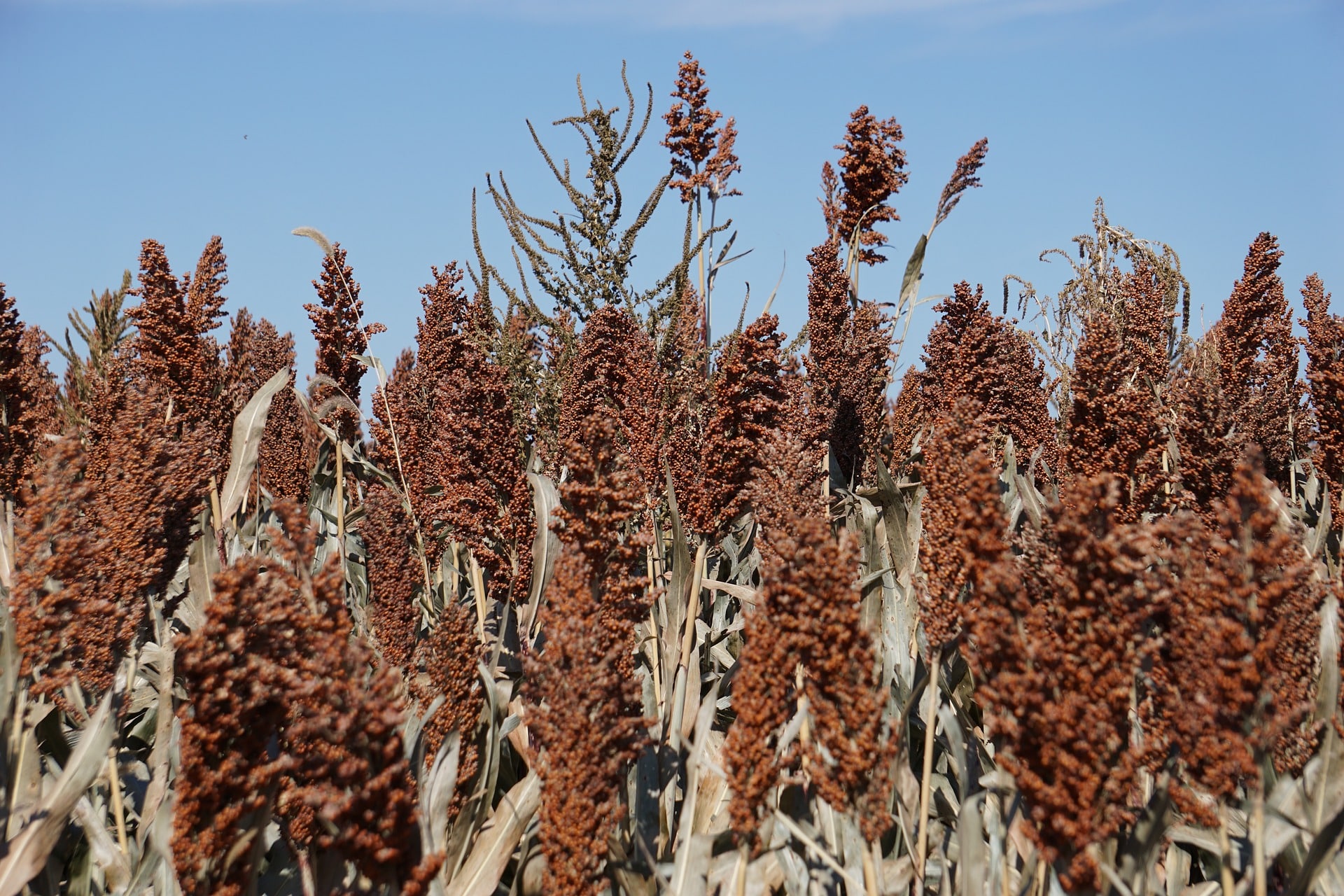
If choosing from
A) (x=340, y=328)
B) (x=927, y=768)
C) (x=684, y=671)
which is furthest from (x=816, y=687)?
(x=340, y=328)

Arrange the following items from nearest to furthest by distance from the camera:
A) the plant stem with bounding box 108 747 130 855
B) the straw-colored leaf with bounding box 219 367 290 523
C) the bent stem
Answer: the bent stem < the plant stem with bounding box 108 747 130 855 < the straw-colored leaf with bounding box 219 367 290 523

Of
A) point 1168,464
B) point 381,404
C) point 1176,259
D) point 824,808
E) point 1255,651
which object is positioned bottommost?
point 824,808

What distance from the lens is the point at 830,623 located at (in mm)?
2094

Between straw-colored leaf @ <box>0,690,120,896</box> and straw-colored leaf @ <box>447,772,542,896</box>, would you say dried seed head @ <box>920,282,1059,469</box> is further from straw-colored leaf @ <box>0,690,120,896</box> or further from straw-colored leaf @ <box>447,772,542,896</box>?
straw-colored leaf @ <box>0,690,120,896</box>

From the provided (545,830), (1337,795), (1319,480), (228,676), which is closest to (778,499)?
(545,830)

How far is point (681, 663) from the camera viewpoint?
3.20m

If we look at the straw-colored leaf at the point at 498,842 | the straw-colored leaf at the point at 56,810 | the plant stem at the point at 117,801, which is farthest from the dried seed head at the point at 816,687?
the plant stem at the point at 117,801

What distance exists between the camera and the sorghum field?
6.51 ft

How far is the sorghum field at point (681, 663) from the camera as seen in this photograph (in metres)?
1.99

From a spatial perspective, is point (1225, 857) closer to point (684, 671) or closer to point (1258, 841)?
point (1258, 841)

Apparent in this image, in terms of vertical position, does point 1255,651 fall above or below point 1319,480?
below

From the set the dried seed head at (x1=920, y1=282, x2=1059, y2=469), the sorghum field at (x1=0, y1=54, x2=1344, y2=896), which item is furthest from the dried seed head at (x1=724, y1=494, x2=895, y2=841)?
the dried seed head at (x1=920, y1=282, x2=1059, y2=469)

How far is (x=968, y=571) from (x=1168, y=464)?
390 centimetres

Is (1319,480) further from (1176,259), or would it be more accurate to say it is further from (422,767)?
(422,767)
